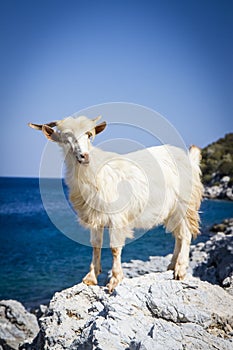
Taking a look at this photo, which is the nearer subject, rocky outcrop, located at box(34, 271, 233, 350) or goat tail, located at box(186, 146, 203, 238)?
rocky outcrop, located at box(34, 271, 233, 350)

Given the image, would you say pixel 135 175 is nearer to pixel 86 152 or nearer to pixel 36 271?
pixel 86 152

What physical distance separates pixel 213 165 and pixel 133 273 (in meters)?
60.6

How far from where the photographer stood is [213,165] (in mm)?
75000

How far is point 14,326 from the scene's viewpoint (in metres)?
10.6

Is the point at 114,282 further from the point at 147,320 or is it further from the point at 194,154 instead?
the point at 194,154

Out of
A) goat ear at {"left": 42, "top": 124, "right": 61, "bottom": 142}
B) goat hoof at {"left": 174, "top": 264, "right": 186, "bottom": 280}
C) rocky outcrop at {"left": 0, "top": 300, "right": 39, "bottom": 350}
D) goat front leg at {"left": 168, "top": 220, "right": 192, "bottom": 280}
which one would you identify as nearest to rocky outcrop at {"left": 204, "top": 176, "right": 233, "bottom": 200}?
rocky outcrop at {"left": 0, "top": 300, "right": 39, "bottom": 350}

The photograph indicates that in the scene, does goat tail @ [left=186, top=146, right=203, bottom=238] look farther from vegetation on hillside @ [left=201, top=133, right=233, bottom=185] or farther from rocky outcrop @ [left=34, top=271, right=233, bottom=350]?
vegetation on hillside @ [left=201, top=133, right=233, bottom=185]

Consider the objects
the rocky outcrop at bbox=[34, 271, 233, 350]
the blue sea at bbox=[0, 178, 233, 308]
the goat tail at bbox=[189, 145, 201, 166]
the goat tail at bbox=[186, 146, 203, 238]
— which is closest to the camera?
the rocky outcrop at bbox=[34, 271, 233, 350]

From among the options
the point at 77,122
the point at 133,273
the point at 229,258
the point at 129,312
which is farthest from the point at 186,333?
the point at 133,273

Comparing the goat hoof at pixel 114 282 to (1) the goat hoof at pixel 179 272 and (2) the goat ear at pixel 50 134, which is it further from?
(2) the goat ear at pixel 50 134

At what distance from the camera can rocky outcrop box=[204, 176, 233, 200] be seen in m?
65.7

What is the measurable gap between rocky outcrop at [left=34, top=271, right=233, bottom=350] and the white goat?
0.80 metres

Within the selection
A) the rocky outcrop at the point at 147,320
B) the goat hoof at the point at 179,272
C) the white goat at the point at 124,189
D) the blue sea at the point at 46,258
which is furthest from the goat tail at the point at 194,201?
the blue sea at the point at 46,258

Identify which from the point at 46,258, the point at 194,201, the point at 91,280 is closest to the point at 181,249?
the point at 194,201
